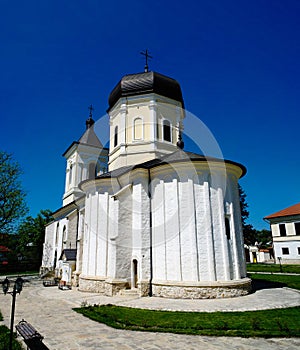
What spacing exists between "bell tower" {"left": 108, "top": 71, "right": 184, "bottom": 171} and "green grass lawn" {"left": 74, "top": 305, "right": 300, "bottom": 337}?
10.9 m

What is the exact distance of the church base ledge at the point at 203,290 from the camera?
12.5 meters

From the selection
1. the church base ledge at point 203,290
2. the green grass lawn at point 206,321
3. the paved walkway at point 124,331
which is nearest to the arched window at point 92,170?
the paved walkway at point 124,331

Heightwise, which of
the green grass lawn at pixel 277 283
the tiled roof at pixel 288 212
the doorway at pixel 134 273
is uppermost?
the tiled roof at pixel 288 212

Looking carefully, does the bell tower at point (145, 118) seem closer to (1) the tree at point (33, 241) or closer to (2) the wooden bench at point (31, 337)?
(2) the wooden bench at point (31, 337)

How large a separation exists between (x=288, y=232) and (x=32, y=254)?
120 ft

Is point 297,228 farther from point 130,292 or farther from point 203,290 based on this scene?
point 130,292

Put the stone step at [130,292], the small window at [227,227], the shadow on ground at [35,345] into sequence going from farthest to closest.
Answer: the small window at [227,227], the stone step at [130,292], the shadow on ground at [35,345]

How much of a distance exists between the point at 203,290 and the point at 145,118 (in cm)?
1204

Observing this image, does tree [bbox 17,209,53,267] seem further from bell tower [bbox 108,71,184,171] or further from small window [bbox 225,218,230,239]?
small window [bbox 225,218,230,239]

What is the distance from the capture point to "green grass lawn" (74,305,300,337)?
7.08 metres

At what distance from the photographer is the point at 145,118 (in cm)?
1928

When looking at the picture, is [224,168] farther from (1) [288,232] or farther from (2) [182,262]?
(1) [288,232]

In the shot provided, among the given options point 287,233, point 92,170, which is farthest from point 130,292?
point 287,233

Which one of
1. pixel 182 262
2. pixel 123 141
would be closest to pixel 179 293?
pixel 182 262
